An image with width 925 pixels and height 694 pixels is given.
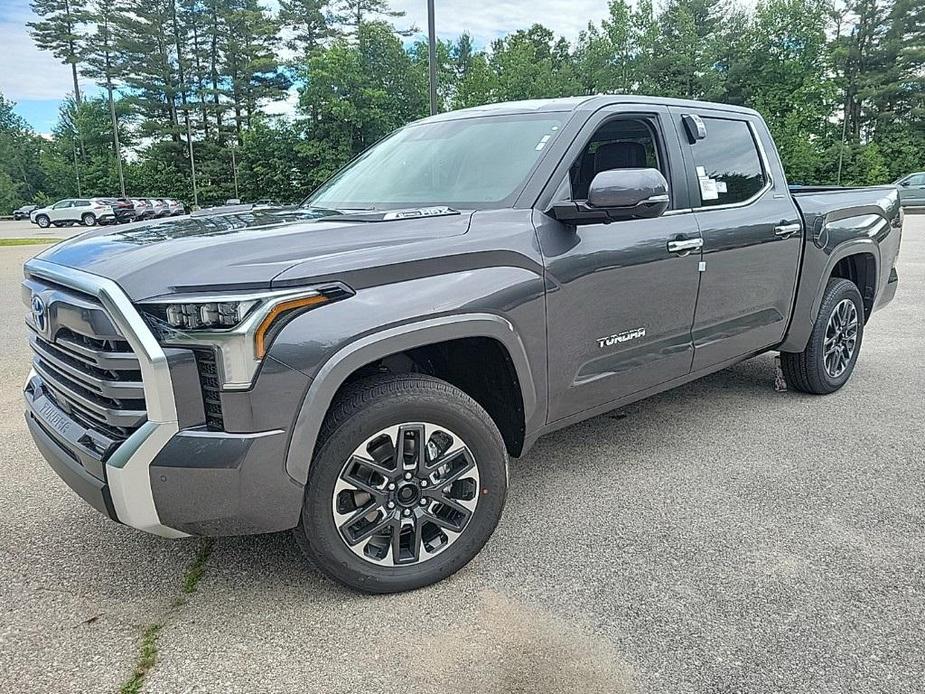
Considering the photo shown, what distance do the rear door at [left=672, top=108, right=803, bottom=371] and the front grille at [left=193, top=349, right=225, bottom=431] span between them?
2.57 metres

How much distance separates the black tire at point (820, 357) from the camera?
4.83 m

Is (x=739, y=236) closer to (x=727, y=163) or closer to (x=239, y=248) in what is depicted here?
(x=727, y=163)

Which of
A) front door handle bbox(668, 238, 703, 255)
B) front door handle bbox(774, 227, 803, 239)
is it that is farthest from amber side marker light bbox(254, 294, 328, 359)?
front door handle bbox(774, 227, 803, 239)

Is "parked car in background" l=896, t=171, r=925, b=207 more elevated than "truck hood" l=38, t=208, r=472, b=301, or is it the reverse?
"truck hood" l=38, t=208, r=472, b=301

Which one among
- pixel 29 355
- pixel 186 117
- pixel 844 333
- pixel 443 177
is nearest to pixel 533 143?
pixel 443 177

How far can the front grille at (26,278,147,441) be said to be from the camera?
7.48 feet

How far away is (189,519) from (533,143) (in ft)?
7.22

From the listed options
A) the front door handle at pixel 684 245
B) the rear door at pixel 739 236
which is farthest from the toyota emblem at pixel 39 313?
the rear door at pixel 739 236

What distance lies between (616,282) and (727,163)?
1460 mm

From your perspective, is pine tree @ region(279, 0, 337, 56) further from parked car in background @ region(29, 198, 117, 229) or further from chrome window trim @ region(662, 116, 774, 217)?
chrome window trim @ region(662, 116, 774, 217)

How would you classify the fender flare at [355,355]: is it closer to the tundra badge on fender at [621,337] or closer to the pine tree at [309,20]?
the tundra badge on fender at [621,337]

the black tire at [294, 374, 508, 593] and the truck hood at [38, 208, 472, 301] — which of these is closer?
the truck hood at [38, 208, 472, 301]

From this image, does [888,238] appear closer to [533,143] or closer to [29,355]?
[533,143]

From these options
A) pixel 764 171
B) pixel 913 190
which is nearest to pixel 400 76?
pixel 913 190
